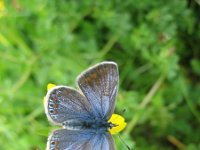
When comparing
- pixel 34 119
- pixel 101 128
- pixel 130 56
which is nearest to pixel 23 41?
pixel 34 119

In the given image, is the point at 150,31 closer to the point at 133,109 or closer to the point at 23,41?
the point at 133,109

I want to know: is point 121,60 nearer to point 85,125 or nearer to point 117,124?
point 117,124

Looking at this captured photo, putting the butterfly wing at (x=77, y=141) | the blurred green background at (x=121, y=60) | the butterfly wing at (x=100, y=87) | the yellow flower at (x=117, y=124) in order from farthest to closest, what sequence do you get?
the blurred green background at (x=121, y=60), the yellow flower at (x=117, y=124), the butterfly wing at (x=100, y=87), the butterfly wing at (x=77, y=141)

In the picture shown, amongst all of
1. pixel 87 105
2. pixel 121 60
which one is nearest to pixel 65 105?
pixel 87 105

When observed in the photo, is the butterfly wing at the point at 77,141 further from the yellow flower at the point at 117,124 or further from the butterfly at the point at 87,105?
the yellow flower at the point at 117,124

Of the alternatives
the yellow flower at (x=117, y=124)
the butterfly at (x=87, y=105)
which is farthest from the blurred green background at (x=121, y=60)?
the butterfly at (x=87, y=105)

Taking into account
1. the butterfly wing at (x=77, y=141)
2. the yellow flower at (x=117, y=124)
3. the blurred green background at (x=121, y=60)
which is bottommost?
the butterfly wing at (x=77, y=141)
